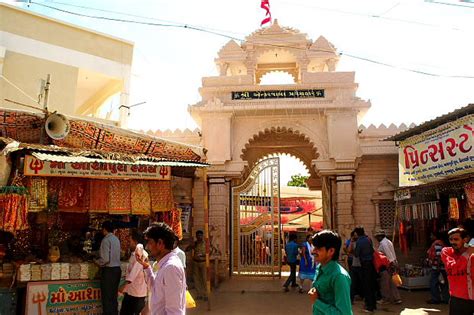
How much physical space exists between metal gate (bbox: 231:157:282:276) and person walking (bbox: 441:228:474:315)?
6.24 metres

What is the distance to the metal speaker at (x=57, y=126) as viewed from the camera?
20.1 ft

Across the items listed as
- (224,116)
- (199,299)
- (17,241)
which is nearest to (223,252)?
(199,299)

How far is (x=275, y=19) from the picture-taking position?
11023 mm

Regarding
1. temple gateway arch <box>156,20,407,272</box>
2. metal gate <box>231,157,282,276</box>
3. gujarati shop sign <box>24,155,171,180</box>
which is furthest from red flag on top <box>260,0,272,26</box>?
gujarati shop sign <box>24,155,171,180</box>

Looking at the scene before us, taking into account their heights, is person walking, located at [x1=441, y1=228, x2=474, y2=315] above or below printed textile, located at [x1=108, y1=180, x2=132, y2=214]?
below

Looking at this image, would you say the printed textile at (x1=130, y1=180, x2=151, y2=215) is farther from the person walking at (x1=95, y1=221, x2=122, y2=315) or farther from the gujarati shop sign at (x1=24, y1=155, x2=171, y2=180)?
the person walking at (x1=95, y1=221, x2=122, y2=315)

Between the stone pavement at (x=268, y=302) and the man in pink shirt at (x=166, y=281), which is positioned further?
the stone pavement at (x=268, y=302)

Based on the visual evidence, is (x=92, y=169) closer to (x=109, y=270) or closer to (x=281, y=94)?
(x=109, y=270)

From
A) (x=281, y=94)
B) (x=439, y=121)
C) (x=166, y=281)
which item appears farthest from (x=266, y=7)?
(x=166, y=281)

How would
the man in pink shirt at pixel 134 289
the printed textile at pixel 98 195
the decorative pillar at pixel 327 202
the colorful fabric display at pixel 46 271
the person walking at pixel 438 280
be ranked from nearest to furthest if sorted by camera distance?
the man in pink shirt at pixel 134 289, the colorful fabric display at pixel 46 271, the printed textile at pixel 98 195, the person walking at pixel 438 280, the decorative pillar at pixel 327 202

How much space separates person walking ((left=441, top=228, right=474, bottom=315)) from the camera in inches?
141

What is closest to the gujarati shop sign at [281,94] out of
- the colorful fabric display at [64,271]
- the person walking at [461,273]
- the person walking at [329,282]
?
the colorful fabric display at [64,271]

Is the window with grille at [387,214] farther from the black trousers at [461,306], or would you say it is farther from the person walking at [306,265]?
the black trousers at [461,306]

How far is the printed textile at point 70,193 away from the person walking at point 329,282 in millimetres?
4880
